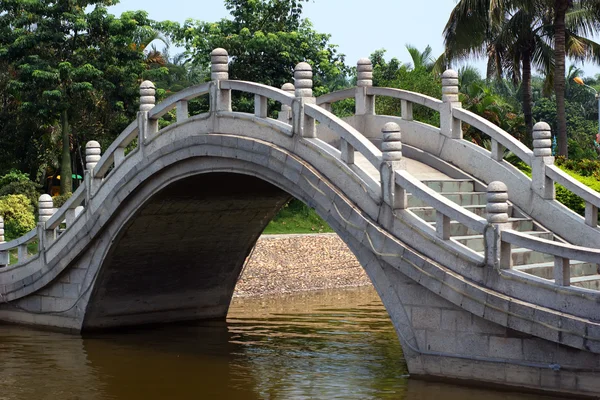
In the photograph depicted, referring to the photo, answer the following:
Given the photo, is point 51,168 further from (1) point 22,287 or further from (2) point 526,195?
(2) point 526,195

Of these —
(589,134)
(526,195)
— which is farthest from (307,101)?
(589,134)

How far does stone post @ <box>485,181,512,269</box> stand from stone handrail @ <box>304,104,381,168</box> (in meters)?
1.72

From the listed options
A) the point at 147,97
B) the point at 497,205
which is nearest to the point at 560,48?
the point at 147,97

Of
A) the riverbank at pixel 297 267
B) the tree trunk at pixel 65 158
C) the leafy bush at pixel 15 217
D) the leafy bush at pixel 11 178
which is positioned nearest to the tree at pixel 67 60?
the tree trunk at pixel 65 158

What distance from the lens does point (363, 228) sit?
1312 centimetres

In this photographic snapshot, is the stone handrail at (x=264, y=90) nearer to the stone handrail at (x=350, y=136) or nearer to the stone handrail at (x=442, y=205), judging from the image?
the stone handrail at (x=350, y=136)

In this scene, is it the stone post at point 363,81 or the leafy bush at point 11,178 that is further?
the leafy bush at point 11,178

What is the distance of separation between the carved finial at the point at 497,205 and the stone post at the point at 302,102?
3304mm

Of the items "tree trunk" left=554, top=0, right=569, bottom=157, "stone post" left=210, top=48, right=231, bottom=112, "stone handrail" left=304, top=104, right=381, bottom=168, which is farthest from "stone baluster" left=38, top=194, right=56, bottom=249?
"tree trunk" left=554, top=0, right=569, bottom=157

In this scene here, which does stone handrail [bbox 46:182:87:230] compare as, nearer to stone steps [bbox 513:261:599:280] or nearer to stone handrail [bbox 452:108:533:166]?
stone handrail [bbox 452:108:533:166]

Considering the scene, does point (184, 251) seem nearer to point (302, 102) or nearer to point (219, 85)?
point (219, 85)

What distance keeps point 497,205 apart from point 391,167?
1608 mm

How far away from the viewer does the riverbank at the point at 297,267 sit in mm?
25672

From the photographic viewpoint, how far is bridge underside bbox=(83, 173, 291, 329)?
1767 cm
